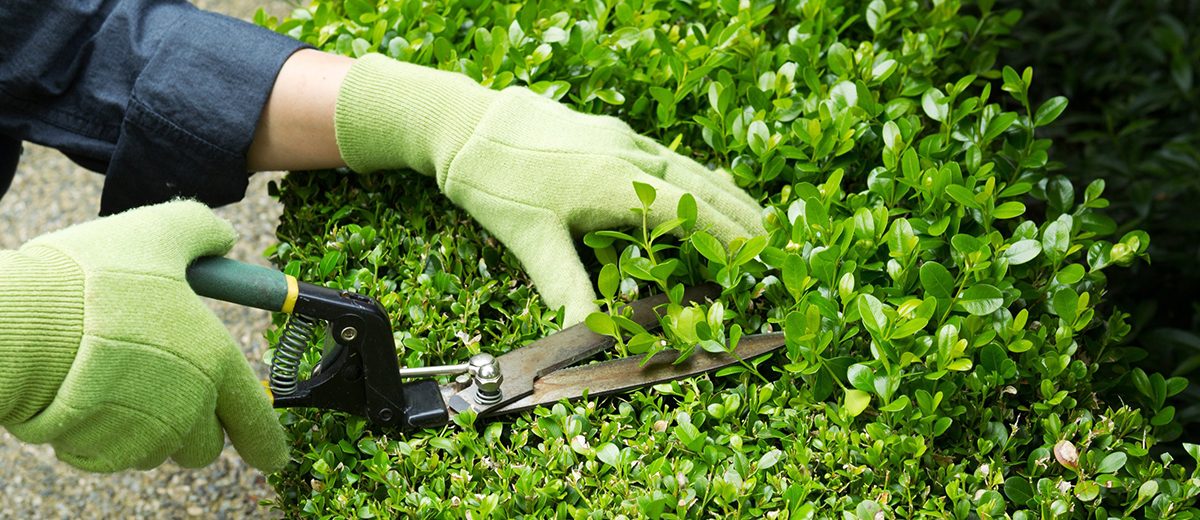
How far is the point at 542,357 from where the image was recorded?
149 centimetres

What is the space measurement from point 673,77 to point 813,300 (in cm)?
54

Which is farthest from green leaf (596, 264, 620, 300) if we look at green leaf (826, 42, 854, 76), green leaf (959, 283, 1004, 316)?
green leaf (826, 42, 854, 76)

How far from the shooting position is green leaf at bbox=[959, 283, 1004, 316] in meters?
1.39

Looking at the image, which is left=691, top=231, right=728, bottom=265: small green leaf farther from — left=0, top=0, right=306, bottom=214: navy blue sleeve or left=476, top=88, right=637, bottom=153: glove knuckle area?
Result: left=0, top=0, right=306, bottom=214: navy blue sleeve

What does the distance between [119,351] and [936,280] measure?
99 cm

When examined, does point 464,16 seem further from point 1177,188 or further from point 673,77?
point 1177,188

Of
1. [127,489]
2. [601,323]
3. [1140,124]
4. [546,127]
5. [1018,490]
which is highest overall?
[546,127]

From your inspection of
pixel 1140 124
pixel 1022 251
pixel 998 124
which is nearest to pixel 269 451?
pixel 1022 251

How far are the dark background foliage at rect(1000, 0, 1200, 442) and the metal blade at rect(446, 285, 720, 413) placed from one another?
4.85 ft

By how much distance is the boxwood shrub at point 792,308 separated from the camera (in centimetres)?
134

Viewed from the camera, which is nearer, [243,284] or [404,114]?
[243,284]

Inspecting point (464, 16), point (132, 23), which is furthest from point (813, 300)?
point (132, 23)

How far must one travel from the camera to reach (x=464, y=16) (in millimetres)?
1957

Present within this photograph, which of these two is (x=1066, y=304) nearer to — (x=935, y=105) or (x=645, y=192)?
(x=935, y=105)
